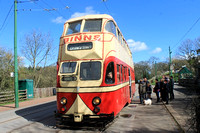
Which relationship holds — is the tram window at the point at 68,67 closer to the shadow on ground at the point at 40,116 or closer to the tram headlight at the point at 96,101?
the tram headlight at the point at 96,101

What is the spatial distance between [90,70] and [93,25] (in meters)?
1.98

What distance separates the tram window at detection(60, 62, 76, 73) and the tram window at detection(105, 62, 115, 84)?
1.28m

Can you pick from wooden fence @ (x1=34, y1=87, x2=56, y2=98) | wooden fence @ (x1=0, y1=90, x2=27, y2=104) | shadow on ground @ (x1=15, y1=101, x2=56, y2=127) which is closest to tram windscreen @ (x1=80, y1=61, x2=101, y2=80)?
shadow on ground @ (x1=15, y1=101, x2=56, y2=127)

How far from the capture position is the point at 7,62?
2275 centimetres

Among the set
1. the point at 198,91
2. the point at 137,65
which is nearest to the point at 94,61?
the point at 198,91

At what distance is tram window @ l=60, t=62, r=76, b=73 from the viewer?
22.8 ft

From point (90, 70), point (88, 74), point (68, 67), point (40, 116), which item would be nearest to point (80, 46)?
point (68, 67)

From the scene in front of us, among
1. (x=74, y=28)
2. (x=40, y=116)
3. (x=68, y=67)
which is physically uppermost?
(x=74, y=28)

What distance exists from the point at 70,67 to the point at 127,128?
3.10 metres

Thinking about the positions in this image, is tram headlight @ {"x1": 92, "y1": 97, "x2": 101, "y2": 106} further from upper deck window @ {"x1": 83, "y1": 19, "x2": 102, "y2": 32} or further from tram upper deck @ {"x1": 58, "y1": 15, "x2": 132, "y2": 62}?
upper deck window @ {"x1": 83, "y1": 19, "x2": 102, "y2": 32}

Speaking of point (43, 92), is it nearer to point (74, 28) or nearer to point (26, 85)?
point (26, 85)

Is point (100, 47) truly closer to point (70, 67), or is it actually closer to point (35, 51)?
point (70, 67)

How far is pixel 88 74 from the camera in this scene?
265 inches

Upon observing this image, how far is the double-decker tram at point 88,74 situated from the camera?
6.48 metres
